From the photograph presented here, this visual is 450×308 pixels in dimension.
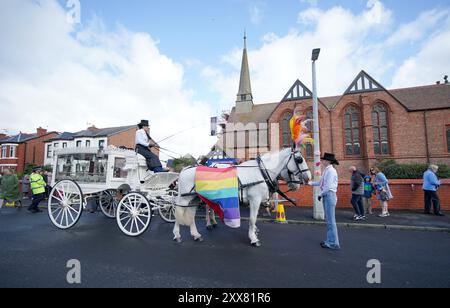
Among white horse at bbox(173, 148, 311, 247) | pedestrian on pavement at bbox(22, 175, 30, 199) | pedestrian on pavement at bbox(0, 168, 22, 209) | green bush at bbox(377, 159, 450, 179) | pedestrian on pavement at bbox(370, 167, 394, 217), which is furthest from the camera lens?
green bush at bbox(377, 159, 450, 179)

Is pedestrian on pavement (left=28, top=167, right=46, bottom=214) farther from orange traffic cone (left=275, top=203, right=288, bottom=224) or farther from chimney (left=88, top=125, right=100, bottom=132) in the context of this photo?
chimney (left=88, top=125, right=100, bottom=132)

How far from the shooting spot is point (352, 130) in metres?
21.8

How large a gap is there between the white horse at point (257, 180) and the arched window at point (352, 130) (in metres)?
20.4

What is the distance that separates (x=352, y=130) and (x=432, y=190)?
1585 centimetres

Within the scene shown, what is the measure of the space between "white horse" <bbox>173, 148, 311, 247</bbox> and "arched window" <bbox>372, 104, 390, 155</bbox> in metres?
21.0

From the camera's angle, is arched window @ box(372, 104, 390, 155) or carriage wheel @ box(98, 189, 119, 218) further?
arched window @ box(372, 104, 390, 155)

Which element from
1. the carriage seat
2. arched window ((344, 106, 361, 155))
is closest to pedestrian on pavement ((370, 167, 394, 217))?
the carriage seat

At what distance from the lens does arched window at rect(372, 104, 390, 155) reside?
20.7m

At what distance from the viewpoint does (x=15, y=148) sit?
1234 inches

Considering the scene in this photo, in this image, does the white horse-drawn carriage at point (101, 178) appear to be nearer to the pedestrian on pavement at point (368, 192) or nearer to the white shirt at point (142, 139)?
the white shirt at point (142, 139)

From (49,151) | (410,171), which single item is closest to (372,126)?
(410,171)

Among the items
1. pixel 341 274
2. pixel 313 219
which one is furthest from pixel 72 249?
pixel 313 219

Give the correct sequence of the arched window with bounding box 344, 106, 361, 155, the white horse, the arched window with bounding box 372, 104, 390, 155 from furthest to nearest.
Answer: the arched window with bounding box 344, 106, 361, 155 → the arched window with bounding box 372, 104, 390, 155 → the white horse
